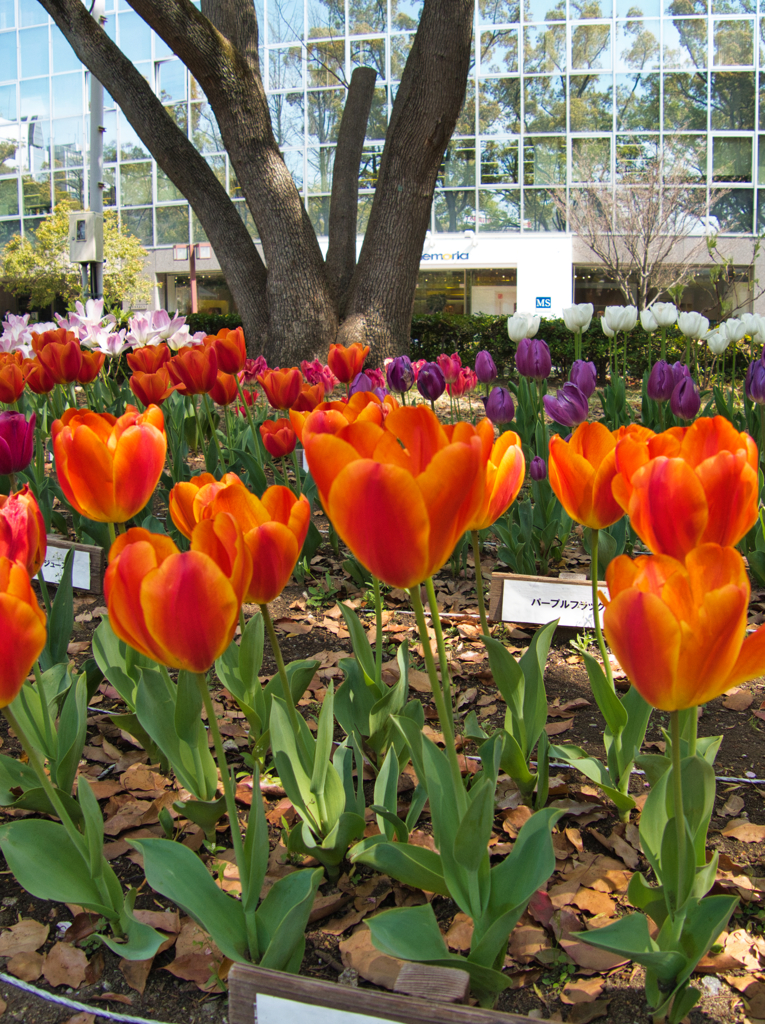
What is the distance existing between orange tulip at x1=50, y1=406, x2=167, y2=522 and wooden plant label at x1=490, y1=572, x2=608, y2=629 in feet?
3.09

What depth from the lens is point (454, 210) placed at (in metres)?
23.6

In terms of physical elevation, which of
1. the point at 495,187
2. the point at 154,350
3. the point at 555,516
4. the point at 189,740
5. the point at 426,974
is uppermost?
the point at 495,187

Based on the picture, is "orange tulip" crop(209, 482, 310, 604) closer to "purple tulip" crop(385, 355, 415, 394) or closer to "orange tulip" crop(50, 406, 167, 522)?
"orange tulip" crop(50, 406, 167, 522)

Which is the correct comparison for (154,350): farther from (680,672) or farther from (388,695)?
(680,672)

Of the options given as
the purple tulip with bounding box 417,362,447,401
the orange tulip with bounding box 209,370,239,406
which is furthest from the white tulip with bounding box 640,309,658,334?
the orange tulip with bounding box 209,370,239,406

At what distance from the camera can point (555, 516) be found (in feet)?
8.48

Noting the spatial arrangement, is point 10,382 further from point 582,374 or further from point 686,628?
point 686,628

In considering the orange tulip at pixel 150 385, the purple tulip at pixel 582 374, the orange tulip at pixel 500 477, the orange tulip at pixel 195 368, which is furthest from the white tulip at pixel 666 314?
the orange tulip at pixel 500 477

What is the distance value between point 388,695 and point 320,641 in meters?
0.84

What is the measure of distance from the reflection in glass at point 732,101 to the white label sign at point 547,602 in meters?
25.2

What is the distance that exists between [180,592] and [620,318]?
4016mm

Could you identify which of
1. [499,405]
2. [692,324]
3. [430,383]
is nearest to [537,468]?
[499,405]

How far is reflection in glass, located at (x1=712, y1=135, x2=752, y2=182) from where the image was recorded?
22.9 metres

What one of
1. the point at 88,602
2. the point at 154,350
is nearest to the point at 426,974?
the point at 88,602
